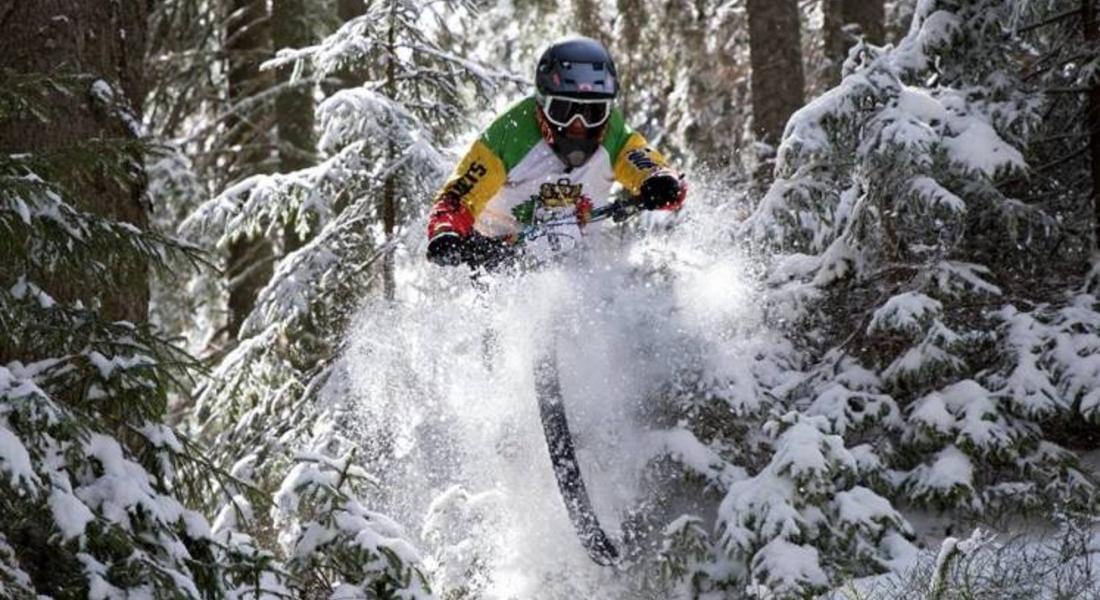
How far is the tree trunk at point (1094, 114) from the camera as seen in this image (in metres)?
7.62

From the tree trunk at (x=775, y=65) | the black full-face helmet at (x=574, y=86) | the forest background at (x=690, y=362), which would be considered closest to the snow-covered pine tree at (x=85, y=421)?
the forest background at (x=690, y=362)

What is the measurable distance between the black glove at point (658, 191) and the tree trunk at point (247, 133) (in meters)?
6.46

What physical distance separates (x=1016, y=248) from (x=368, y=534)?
4686 mm

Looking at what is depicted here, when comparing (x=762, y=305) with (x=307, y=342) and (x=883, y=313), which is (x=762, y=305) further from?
(x=307, y=342)

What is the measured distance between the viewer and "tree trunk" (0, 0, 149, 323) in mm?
5977

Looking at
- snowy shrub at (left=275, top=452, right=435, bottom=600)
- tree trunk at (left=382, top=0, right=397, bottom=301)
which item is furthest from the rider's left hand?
snowy shrub at (left=275, top=452, right=435, bottom=600)

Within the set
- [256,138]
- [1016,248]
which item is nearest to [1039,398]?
[1016,248]

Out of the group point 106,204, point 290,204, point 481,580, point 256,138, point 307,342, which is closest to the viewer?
point 106,204

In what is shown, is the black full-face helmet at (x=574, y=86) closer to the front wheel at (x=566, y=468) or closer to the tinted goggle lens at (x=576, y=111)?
the tinted goggle lens at (x=576, y=111)

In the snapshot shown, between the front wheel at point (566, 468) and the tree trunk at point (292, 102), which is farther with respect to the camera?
the tree trunk at point (292, 102)

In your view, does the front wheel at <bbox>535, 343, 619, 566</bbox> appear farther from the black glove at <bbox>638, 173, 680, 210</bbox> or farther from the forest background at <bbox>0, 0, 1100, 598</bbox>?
the black glove at <bbox>638, 173, 680, 210</bbox>

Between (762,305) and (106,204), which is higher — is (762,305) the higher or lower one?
the lower one

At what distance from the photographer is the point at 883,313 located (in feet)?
23.1

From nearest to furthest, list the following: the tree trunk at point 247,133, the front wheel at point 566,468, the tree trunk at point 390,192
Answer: the front wheel at point 566,468, the tree trunk at point 390,192, the tree trunk at point 247,133
